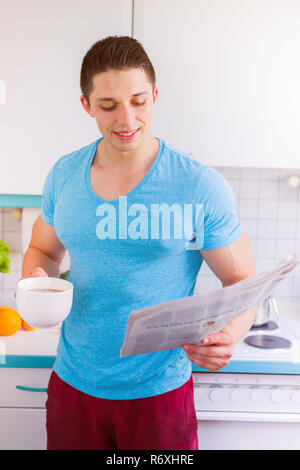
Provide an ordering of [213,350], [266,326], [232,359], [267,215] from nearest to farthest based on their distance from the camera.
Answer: [213,350], [232,359], [266,326], [267,215]

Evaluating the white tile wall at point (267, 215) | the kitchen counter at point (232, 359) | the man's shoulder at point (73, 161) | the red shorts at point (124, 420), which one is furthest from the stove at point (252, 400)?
the man's shoulder at point (73, 161)

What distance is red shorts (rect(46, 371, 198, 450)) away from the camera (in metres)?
0.81

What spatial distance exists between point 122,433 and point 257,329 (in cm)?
63

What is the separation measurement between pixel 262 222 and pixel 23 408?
0.94m

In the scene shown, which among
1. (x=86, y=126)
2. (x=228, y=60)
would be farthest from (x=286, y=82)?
(x=86, y=126)

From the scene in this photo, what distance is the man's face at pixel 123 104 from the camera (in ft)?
2.47

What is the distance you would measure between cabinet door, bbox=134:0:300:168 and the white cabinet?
0.72m

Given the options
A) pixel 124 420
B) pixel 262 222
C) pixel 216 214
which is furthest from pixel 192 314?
pixel 262 222

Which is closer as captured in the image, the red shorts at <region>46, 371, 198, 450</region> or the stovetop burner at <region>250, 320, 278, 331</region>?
the red shorts at <region>46, 371, 198, 450</region>

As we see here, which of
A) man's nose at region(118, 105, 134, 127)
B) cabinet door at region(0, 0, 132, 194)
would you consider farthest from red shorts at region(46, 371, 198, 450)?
cabinet door at region(0, 0, 132, 194)

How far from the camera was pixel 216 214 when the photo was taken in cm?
76

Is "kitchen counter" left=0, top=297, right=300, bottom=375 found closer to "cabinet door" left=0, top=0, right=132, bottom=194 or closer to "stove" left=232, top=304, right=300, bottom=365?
"stove" left=232, top=304, right=300, bottom=365

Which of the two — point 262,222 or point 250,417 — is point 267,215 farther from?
point 250,417

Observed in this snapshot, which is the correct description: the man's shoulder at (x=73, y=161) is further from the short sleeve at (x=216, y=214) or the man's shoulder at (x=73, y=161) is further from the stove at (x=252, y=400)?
the stove at (x=252, y=400)
